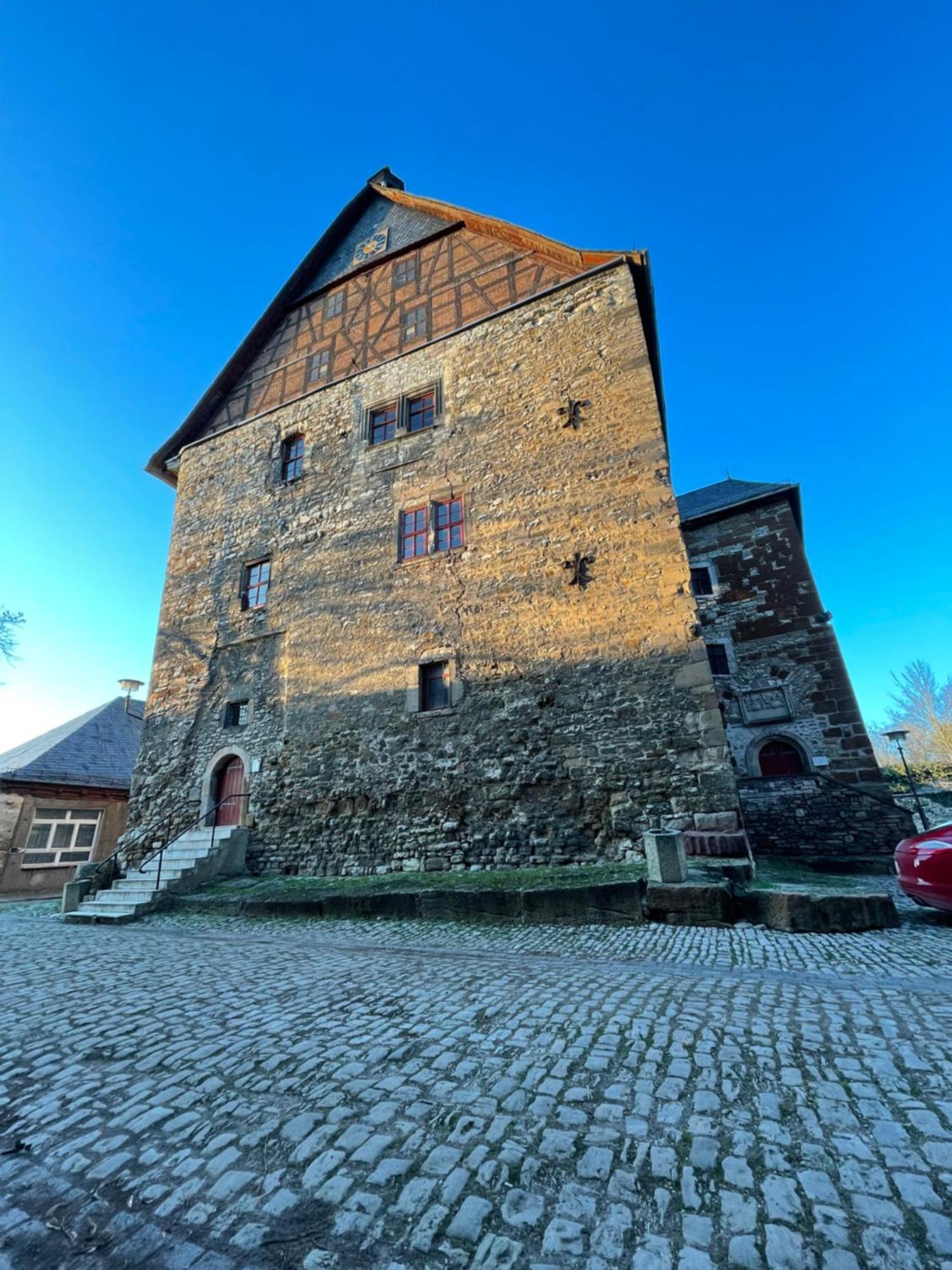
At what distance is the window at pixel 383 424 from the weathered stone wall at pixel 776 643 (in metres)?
8.77

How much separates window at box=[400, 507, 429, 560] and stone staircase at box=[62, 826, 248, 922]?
6461 mm

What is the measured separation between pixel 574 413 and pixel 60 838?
1673cm

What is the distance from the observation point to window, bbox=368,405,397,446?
12.8 m

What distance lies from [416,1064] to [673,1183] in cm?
129

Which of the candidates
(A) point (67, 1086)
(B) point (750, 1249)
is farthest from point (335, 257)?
(B) point (750, 1249)

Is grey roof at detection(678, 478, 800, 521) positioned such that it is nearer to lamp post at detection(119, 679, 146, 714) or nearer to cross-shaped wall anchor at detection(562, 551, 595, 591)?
cross-shaped wall anchor at detection(562, 551, 595, 591)

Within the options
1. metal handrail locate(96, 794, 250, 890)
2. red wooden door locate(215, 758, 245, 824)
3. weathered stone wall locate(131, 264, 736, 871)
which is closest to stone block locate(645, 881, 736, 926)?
weathered stone wall locate(131, 264, 736, 871)

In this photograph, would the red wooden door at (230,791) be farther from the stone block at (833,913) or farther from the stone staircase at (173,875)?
the stone block at (833,913)

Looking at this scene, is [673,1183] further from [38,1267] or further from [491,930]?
[491,930]

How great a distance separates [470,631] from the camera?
10.4 m

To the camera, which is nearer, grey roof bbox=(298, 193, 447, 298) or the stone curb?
the stone curb

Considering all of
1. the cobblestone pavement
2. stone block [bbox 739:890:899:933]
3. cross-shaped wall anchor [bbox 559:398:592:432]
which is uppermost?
cross-shaped wall anchor [bbox 559:398:592:432]

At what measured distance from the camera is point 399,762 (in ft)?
33.2

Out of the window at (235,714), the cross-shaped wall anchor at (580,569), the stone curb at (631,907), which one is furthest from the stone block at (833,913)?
the window at (235,714)
